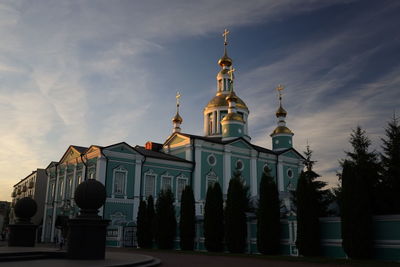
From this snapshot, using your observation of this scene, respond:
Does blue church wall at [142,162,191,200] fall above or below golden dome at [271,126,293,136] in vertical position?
below

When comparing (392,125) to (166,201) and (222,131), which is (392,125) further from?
(222,131)

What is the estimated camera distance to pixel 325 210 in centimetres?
2344

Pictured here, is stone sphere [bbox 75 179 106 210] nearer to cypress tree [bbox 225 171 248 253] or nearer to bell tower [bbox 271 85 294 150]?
cypress tree [bbox 225 171 248 253]

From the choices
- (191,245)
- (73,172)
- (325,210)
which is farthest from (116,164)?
(325,210)

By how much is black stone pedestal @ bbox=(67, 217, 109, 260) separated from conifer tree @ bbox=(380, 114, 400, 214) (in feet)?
40.7

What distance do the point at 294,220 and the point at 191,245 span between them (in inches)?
261

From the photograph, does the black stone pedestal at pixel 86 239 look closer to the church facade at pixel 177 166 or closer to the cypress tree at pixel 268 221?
the cypress tree at pixel 268 221

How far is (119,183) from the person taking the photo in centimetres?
3138

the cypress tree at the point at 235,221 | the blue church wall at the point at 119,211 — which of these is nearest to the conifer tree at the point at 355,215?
the cypress tree at the point at 235,221

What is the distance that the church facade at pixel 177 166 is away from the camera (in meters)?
30.9

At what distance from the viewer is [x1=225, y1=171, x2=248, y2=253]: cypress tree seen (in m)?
19.0

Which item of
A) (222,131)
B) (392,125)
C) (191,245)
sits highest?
(222,131)

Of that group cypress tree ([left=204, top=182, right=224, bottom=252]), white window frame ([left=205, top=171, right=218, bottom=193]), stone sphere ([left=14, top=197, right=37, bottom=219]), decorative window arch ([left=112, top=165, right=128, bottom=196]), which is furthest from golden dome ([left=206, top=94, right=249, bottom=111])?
stone sphere ([left=14, top=197, right=37, bottom=219])

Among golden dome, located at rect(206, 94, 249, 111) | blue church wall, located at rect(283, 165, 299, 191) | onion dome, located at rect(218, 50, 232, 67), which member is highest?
onion dome, located at rect(218, 50, 232, 67)
